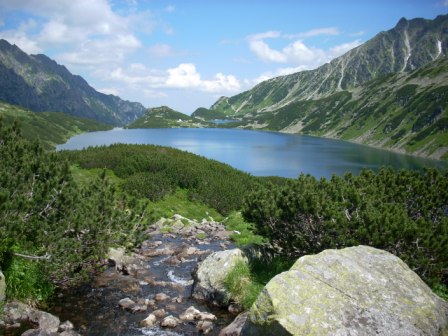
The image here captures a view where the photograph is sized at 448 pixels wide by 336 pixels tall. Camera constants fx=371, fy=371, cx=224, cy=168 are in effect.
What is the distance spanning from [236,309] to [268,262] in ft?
14.2

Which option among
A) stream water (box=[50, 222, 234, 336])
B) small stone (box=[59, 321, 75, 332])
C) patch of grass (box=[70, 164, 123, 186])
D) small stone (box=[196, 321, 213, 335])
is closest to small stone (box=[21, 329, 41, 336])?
small stone (box=[59, 321, 75, 332])

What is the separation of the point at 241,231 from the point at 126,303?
19539 mm

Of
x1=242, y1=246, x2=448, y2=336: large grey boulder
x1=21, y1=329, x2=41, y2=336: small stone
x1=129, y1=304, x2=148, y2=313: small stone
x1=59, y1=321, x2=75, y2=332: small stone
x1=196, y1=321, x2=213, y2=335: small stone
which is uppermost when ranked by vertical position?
x1=242, y1=246, x2=448, y2=336: large grey boulder

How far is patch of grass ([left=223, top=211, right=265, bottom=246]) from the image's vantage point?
3281 centimetres

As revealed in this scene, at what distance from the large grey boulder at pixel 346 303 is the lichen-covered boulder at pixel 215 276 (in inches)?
277

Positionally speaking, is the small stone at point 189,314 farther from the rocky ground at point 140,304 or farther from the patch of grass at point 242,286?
the patch of grass at point 242,286

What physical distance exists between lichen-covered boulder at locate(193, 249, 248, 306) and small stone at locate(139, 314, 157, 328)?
11.2 feet

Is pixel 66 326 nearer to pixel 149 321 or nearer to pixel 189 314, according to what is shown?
pixel 149 321

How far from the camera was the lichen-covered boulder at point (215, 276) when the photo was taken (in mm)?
19781

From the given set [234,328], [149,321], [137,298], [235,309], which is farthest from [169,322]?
[137,298]

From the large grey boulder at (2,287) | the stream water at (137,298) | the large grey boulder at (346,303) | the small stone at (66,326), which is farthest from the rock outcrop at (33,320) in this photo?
the large grey boulder at (346,303)

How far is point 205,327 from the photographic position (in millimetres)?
17016

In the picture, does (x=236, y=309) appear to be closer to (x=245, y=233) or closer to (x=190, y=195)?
(x=245, y=233)

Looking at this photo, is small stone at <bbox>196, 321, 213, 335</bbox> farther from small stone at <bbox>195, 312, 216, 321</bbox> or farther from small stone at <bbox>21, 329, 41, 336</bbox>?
small stone at <bbox>21, 329, 41, 336</bbox>
